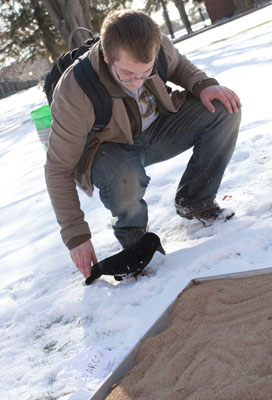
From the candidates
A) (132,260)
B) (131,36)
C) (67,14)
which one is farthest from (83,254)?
(67,14)

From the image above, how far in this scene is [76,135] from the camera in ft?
7.38

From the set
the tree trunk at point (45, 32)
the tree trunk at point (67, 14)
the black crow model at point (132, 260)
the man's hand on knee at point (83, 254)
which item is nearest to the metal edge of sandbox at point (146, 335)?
the black crow model at point (132, 260)

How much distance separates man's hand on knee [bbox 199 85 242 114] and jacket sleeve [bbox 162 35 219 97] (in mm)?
57

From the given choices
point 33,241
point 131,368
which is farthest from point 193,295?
point 33,241

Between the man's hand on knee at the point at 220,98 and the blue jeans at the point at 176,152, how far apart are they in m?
0.04

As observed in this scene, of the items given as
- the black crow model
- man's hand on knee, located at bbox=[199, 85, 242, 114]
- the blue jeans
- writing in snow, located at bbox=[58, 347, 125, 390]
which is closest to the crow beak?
the black crow model

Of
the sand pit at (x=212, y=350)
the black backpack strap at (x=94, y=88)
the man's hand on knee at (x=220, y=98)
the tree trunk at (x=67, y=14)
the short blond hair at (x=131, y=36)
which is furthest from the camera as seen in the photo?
the tree trunk at (x=67, y=14)

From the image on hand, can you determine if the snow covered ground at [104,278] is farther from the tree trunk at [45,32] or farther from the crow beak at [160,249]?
the tree trunk at [45,32]

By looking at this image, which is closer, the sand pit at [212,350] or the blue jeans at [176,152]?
the sand pit at [212,350]

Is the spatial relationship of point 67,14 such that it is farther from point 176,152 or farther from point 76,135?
point 76,135

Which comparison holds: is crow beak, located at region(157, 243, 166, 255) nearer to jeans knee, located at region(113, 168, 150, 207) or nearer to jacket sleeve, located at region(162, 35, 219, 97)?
jeans knee, located at region(113, 168, 150, 207)

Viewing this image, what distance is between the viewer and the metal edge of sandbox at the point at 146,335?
1629mm

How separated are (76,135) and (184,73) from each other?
0.87m

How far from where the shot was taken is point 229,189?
3.07 metres
